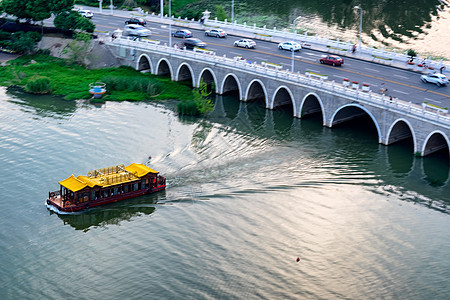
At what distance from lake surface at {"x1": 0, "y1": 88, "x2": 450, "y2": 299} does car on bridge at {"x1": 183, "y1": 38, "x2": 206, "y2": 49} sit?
20.6 m

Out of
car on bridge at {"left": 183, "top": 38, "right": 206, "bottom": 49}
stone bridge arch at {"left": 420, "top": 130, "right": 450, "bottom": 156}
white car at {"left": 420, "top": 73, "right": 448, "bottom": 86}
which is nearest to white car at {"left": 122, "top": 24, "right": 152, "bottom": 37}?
car on bridge at {"left": 183, "top": 38, "right": 206, "bottom": 49}

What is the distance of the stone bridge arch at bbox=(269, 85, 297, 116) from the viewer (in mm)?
104969

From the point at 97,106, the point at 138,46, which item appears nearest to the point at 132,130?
the point at 97,106

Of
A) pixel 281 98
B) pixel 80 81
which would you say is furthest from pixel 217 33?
pixel 80 81

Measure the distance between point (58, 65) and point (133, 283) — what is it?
74.1m

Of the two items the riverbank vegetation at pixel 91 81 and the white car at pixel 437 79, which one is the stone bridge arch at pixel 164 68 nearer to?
the riverbank vegetation at pixel 91 81

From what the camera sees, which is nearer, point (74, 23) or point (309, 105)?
point (309, 105)

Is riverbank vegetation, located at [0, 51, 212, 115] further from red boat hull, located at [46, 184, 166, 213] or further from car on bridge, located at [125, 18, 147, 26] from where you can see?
red boat hull, located at [46, 184, 166, 213]

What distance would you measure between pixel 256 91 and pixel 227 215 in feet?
134

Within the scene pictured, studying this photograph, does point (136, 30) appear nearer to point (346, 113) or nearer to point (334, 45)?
point (334, 45)

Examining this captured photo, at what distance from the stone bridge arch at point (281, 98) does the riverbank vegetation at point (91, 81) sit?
10.00m

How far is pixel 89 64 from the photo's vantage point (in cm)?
12675

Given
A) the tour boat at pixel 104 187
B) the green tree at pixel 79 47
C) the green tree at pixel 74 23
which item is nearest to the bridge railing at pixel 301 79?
the green tree at pixel 79 47

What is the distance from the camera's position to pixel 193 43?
4781 inches
